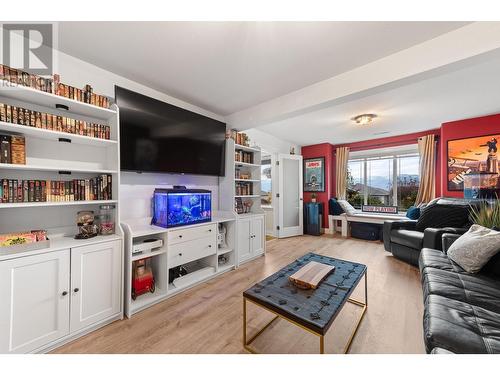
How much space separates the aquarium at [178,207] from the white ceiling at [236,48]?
1.27m

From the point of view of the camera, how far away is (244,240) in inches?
121

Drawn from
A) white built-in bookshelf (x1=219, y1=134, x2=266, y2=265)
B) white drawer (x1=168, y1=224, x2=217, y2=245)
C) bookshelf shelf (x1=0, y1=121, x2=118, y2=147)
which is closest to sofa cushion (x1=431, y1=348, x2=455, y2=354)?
white drawer (x1=168, y1=224, x2=217, y2=245)

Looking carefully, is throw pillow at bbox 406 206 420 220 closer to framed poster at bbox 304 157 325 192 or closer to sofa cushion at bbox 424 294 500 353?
framed poster at bbox 304 157 325 192

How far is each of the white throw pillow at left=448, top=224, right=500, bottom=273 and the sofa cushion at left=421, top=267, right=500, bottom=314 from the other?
0.11 m

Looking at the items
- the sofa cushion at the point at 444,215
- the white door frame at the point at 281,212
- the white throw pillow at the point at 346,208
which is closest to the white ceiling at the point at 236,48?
the white door frame at the point at 281,212

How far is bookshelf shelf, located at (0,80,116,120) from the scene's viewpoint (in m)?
1.36

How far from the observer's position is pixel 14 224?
1.52m

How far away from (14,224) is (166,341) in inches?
58.9

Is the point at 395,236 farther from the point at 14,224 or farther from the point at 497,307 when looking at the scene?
the point at 14,224

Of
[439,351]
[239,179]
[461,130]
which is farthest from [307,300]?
[461,130]

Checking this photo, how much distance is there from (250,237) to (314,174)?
3.08 meters

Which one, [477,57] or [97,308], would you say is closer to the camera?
[477,57]
